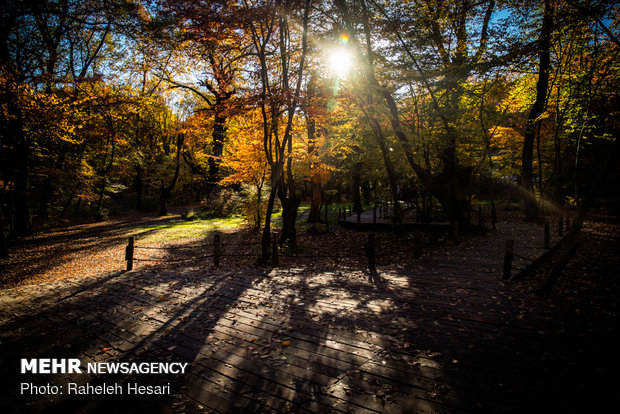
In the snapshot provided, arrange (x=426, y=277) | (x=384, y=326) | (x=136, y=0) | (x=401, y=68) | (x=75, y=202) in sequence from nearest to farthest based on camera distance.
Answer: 1. (x=384, y=326)
2. (x=426, y=277)
3. (x=401, y=68)
4. (x=136, y=0)
5. (x=75, y=202)

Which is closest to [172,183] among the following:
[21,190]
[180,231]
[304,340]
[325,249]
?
[180,231]

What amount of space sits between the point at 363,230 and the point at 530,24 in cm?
1240

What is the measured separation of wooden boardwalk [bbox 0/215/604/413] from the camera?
3.27 m

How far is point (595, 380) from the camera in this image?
3.33 m

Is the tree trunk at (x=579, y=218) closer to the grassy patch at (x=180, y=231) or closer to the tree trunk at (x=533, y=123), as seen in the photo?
the tree trunk at (x=533, y=123)

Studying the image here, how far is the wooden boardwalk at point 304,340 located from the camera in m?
3.27

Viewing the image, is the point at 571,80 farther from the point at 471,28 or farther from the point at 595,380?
the point at 595,380

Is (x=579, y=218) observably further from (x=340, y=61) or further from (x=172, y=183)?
(x=172, y=183)

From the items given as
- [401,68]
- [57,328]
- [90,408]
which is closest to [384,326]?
[90,408]

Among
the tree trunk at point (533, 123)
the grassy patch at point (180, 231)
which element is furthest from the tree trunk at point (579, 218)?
the grassy patch at point (180, 231)

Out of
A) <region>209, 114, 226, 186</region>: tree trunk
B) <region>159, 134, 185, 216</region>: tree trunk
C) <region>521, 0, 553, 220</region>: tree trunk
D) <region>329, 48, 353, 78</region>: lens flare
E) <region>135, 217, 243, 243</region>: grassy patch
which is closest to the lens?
<region>329, 48, 353, 78</region>: lens flare

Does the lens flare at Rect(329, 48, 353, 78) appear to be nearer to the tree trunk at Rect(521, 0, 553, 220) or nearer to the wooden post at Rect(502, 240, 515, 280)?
the tree trunk at Rect(521, 0, 553, 220)

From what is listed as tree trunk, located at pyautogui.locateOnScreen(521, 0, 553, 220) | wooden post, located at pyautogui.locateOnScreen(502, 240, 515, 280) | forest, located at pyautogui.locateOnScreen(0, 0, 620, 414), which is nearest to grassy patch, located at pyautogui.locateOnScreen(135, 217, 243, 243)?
forest, located at pyautogui.locateOnScreen(0, 0, 620, 414)

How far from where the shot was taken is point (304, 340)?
4.62m
